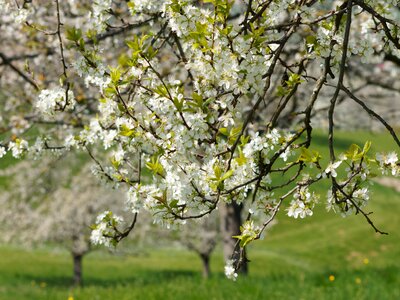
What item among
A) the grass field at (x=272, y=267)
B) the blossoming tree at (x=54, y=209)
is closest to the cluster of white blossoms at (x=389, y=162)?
the grass field at (x=272, y=267)

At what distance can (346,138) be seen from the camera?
5734 centimetres

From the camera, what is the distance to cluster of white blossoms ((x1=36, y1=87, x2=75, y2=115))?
371 centimetres

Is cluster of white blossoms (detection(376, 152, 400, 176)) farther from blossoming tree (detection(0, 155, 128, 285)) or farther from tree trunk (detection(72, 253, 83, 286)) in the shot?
tree trunk (detection(72, 253, 83, 286))

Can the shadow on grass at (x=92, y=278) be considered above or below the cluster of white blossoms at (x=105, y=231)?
below

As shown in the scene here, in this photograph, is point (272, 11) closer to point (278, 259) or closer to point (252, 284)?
point (252, 284)

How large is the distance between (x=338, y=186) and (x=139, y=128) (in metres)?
1.02

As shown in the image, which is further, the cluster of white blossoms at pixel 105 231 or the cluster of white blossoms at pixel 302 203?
the cluster of white blossoms at pixel 105 231

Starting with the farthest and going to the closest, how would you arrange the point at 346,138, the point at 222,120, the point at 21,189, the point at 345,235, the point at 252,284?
the point at 346,138 < the point at 345,235 < the point at 21,189 < the point at 252,284 < the point at 222,120

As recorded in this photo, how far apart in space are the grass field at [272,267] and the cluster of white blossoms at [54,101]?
4.90 m

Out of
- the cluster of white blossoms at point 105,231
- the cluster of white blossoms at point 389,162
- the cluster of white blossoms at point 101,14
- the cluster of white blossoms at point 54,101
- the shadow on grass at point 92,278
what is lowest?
the shadow on grass at point 92,278

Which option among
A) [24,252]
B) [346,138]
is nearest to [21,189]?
[24,252]

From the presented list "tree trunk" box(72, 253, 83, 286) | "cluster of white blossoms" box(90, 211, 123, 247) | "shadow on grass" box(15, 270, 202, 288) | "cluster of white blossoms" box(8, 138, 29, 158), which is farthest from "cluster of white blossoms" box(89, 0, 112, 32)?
"tree trunk" box(72, 253, 83, 286)

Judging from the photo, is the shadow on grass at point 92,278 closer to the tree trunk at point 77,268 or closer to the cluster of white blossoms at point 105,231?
the tree trunk at point 77,268

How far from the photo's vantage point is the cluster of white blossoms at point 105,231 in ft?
10.6
